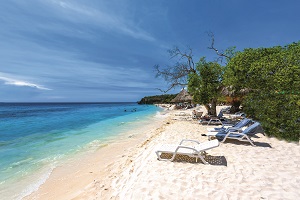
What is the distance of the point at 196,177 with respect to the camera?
4422mm

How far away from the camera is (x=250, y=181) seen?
13.7 ft

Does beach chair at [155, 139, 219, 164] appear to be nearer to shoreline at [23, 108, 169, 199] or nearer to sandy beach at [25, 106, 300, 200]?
sandy beach at [25, 106, 300, 200]

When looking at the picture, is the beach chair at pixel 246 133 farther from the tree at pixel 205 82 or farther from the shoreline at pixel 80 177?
the tree at pixel 205 82

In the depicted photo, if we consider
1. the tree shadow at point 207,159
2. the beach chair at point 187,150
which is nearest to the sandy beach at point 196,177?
the tree shadow at point 207,159

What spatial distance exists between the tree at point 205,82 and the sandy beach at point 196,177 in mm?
7707

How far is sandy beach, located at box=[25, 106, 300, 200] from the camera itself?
12.3 ft

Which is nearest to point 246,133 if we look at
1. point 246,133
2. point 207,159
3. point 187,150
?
point 246,133

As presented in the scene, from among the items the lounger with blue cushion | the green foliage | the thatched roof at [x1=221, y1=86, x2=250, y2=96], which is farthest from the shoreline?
the thatched roof at [x1=221, y1=86, x2=250, y2=96]

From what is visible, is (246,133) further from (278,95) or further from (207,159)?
(278,95)

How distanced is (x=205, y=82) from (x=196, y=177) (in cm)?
1152

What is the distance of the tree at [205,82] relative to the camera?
14656mm

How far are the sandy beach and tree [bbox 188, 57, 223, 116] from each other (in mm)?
7707

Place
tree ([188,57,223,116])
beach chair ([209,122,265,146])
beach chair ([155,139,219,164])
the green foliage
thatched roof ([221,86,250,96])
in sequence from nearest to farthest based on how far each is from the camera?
beach chair ([155,139,219,164]) → beach chair ([209,122,265,146]) → the green foliage → tree ([188,57,223,116]) → thatched roof ([221,86,250,96])

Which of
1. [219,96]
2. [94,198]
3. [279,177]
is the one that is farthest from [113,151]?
A: [219,96]
